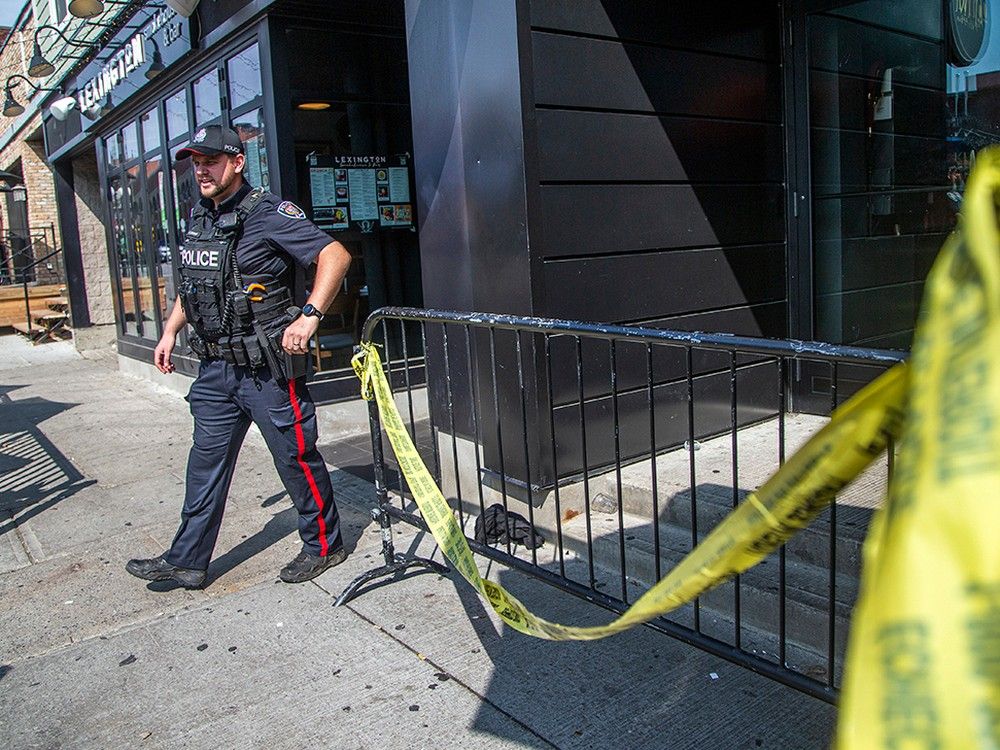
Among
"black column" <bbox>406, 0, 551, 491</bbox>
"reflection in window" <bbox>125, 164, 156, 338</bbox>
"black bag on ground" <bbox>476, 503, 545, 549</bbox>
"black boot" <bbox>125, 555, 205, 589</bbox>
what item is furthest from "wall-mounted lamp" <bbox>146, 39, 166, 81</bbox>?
"black bag on ground" <bbox>476, 503, 545, 549</bbox>

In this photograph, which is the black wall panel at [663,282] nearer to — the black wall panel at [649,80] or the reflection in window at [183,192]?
the black wall panel at [649,80]

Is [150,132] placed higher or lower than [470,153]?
higher

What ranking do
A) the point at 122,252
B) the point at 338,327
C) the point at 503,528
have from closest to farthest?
1. the point at 503,528
2. the point at 338,327
3. the point at 122,252

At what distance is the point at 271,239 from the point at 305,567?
5.30 feet

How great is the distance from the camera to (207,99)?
341 inches

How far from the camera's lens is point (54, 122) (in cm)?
1392

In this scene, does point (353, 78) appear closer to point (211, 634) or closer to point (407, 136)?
point (407, 136)

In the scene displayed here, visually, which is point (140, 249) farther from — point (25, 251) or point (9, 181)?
point (25, 251)

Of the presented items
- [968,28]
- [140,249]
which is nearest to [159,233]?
[140,249]

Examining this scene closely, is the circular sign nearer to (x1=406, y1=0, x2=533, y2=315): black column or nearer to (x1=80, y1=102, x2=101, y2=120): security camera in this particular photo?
(x1=406, y1=0, x2=533, y2=315): black column

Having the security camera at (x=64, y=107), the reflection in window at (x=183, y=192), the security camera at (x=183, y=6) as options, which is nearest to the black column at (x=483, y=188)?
the security camera at (x=183, y=6)

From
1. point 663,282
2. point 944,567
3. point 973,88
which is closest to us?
point 944,567

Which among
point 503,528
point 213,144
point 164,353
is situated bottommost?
point 503,528

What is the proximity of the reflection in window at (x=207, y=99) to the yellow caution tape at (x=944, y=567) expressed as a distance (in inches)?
328
